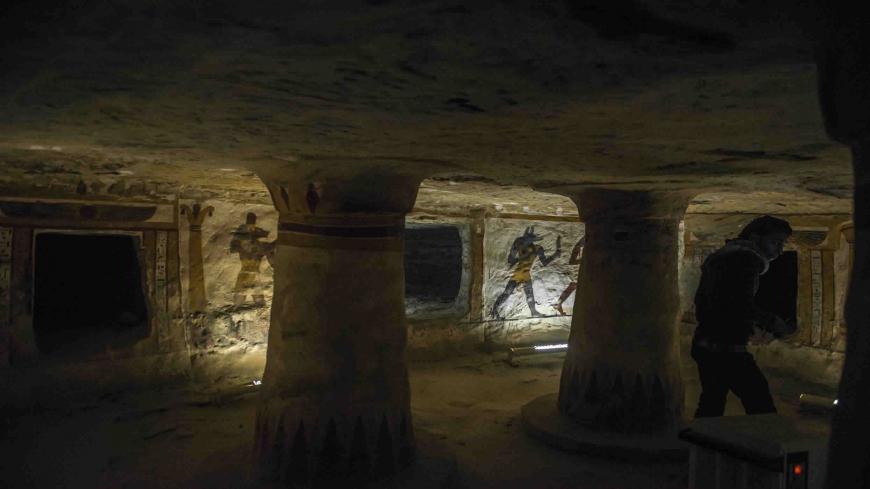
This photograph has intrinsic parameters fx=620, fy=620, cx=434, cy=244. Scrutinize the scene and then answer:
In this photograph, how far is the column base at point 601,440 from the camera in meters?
4.25

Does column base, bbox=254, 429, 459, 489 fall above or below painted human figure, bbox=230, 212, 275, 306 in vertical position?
below

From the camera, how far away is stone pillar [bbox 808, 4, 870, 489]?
2.86ft

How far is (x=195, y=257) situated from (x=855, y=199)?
18.6 ft

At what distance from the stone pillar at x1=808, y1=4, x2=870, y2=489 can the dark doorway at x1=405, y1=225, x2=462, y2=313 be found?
7146 millimetres

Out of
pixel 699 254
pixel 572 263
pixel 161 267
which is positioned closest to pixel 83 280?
pixel 161 267

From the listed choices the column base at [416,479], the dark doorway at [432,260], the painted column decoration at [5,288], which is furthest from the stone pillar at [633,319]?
the painted column decoration at [5,288]

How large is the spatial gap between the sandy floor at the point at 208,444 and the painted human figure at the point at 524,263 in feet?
5.78

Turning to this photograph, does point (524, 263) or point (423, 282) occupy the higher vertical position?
point (524, 263)

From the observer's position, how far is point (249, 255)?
610 cm

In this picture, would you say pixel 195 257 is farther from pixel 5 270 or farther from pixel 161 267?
pixel 5 270

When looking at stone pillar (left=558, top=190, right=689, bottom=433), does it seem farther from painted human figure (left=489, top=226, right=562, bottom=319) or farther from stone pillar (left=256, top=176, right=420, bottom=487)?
painted human figure (left=489, top=226, right=562, bottom=319)

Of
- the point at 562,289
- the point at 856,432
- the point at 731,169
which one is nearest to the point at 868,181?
the point at 856,432

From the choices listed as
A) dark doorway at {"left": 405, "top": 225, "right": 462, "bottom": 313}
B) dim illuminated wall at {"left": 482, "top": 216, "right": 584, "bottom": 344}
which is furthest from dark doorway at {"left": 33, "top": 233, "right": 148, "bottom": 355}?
dim illuminated wall at {"left": 482, "top": 216, "right": 584, "bottom": 344}

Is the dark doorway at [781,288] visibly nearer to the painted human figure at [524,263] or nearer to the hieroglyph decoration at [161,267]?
the painted human figure at [524,263]
